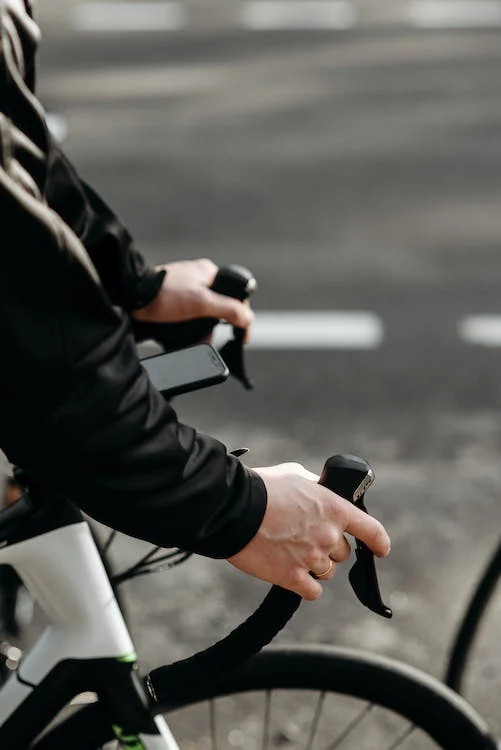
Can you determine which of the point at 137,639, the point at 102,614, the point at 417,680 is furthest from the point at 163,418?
the point at 137,639

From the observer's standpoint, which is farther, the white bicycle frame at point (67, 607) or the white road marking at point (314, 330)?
the white road marking at point (314, 330)

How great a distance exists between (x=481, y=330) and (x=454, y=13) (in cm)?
833

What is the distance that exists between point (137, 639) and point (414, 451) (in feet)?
5.56

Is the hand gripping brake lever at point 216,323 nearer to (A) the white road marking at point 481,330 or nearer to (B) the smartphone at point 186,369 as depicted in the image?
(B) the smartphone at point 186,369

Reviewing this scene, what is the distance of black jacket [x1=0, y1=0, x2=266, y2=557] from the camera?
1737 mm

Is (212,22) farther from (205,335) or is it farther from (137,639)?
(205,335)

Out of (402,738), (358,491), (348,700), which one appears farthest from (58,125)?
(358,491)

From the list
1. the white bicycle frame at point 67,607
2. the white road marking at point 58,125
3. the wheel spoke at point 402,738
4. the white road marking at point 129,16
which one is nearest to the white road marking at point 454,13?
the white road marking at point 129,16

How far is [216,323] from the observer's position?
2.56 m

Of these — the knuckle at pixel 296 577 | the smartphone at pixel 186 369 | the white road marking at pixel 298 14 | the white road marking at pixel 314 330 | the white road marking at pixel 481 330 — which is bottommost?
the white road marking at pixel 298 14

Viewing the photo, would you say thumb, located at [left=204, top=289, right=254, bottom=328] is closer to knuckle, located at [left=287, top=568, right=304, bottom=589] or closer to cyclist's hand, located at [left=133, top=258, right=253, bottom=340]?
cyclist's hand, located at [left=133, top=258, right=253, bottom=340]

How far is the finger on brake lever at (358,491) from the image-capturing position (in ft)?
6.31

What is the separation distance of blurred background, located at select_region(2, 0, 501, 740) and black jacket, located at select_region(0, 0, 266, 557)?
1.80 metres

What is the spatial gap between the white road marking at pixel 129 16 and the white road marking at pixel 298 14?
0.73m
